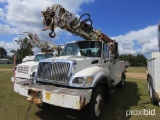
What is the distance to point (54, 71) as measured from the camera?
5828 millimetres

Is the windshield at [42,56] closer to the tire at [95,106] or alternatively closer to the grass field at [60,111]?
the grass field at [60,111]

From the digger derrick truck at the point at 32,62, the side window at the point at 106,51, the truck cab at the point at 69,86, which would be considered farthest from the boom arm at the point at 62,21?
the digger derrick truck at the point at 32,62

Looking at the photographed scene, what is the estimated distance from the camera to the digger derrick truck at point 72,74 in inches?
198

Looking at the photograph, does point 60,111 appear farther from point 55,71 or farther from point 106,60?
point 106,60

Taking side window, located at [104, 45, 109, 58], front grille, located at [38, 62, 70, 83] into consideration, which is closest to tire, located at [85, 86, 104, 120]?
front grille, located at [38, 62, 70, 83]

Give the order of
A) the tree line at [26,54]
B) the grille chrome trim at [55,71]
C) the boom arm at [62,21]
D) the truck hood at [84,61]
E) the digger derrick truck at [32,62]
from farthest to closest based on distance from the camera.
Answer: the tree line at [26,54] → the digger derrick truck at [32,62] → the boom arm at [62,21] → the truck hood at [84,61] → the grille chrome trim at [55,71]

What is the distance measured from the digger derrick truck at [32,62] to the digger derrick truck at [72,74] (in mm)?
2888

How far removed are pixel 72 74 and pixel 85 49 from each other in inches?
79.3

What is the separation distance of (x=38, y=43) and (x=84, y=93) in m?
10.3

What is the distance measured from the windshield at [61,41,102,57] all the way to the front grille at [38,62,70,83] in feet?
5.17

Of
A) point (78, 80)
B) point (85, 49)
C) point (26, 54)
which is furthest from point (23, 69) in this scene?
point (26, 54)

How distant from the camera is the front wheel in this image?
17.6ft

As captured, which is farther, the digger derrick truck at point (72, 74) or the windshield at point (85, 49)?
the windshield at point (85, 49)

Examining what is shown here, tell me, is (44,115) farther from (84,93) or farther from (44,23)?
(44,23)
